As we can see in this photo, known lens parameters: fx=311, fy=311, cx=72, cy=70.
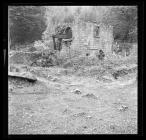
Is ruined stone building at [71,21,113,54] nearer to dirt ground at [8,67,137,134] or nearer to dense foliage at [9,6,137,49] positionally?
dense foliage at [9,6,137,49]

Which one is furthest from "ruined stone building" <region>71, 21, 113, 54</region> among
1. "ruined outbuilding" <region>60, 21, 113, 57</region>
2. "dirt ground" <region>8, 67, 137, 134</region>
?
"dirt ground" <region>8, 67, 137, 134</region>

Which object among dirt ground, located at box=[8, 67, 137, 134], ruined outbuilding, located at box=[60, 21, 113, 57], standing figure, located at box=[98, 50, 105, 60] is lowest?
dirt ground, located at box=[8, 67, 137, 134]

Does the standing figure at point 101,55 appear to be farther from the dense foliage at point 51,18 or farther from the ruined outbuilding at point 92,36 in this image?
the dense foliage at point 51,18

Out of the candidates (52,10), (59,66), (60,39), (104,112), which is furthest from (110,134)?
(52,10)

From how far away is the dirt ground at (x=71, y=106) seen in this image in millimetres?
3227

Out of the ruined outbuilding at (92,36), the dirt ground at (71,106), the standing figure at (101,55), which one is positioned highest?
the ruined outbuilding at (92,36)

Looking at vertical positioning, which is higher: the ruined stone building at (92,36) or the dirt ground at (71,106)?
the ruined stone building at (92,36)

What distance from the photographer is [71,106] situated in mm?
3242

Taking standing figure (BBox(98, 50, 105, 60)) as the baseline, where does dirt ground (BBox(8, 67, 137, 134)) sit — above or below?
below

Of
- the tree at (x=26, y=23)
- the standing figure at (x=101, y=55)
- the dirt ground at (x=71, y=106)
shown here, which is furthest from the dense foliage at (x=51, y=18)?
the dirt ground at (x=71, y=106)

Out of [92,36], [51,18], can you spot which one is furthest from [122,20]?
[51,18]

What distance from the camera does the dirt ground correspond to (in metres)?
3.23

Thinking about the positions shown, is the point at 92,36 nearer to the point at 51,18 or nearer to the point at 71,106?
the point at 51,18
